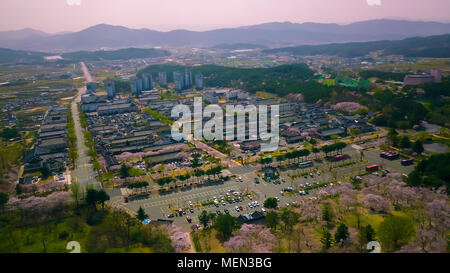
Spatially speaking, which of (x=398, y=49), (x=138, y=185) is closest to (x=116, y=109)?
(x=138, y=185)

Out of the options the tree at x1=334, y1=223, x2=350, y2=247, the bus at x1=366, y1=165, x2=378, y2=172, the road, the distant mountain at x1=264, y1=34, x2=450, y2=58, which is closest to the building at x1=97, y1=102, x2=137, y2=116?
the road

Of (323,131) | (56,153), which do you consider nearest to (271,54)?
(323,131)

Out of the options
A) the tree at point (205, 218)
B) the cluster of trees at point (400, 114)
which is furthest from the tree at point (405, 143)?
the tree at point (205, 218)

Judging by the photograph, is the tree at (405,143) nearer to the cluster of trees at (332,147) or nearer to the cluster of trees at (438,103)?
the cluster of trees at (332,147)

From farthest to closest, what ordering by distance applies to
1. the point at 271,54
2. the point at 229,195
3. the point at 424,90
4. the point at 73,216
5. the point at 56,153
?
the point at 271,54 < the point at 424,90 < the point at 56,153 < the point at 229,195 < the point at 73,216

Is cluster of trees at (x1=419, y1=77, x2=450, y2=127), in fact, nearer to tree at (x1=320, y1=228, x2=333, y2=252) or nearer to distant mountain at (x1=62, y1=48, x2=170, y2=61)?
tree at (x1=320, y1=228, x2=333, y2=252)
